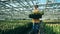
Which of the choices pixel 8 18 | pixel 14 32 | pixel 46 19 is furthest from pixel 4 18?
pixel 14 32

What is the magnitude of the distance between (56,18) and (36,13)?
775 cm

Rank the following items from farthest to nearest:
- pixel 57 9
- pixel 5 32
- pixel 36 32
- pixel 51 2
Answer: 1. pixel 57 9
2. pixel 51 2
3. pixel 36 32
4. pixel 5 32

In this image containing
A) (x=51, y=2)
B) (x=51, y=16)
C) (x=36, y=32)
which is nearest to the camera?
(x=36, y=32)

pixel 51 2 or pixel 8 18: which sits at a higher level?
pixel 51 2

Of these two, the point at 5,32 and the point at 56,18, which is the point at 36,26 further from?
the point at 56,18

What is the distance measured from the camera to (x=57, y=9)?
61.8 feet

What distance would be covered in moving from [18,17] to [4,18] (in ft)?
5.55

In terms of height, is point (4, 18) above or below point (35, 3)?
below

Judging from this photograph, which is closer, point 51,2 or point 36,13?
point 36,13

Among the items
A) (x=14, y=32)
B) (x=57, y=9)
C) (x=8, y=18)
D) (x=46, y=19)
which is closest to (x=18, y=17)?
(x=8, y=18)

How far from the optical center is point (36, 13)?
50.4ft

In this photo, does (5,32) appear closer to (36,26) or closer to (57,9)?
(36,26)

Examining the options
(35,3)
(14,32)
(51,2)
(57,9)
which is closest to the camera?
(14,32)

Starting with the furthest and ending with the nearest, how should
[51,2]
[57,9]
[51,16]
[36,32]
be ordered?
1. [51,16]
2. [57,9]
3. [51,2]
4. [36,32]
